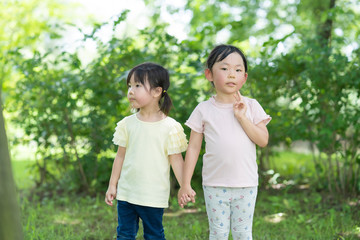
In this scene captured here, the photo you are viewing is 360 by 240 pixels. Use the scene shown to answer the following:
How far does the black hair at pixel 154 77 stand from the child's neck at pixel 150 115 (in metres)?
0.03

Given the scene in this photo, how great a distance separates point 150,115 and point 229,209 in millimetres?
775

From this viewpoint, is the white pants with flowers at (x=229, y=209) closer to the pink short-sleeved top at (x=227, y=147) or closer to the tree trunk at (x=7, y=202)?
the pink short-sleeved top at (x=227, y=147)

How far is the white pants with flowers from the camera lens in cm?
243

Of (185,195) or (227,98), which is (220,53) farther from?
(185,195)

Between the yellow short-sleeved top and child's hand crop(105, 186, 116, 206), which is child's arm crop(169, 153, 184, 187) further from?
child's hand crop(105, 186, 116, 206)

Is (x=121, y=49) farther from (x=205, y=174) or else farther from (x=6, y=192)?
(x=6, y=192)

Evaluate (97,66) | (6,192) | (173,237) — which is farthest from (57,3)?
(6,192)

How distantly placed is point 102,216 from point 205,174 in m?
2.09

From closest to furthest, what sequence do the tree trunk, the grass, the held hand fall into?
the tree trunk → the held hand → the grass

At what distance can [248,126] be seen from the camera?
2379 millimetres

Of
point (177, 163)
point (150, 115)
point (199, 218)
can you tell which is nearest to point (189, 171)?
point (177, 163)

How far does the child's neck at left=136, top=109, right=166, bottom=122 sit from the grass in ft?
4.30

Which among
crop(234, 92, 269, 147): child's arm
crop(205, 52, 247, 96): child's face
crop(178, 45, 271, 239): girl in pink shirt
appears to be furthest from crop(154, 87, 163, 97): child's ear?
crop(234, 92, 269, 147): child's arm

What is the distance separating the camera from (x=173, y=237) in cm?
348
